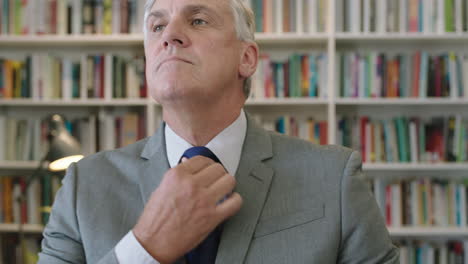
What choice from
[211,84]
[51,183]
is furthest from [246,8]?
[51,183]

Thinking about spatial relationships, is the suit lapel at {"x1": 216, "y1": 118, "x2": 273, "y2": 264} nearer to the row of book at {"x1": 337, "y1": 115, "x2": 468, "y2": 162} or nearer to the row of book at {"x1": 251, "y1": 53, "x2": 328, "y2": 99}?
the row of book at {"x1": 251, "y1": 53, "x2": 328, "y2": 99}

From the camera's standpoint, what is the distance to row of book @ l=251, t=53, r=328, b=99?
10.7 feet

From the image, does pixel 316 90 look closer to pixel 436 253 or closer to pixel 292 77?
pixel 292 77

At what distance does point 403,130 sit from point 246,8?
215 centimetres

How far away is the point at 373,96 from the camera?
10.6 ft

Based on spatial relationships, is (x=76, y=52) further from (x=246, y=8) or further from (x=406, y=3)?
(x=246, y=8)

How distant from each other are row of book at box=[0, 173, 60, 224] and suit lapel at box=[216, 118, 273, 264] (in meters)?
2.32

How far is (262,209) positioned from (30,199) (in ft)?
8.38

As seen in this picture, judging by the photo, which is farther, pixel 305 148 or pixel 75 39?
pixel 75 39

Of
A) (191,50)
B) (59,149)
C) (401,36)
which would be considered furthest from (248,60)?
(401,36)

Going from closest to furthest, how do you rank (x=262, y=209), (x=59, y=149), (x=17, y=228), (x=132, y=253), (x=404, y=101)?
1. (x=132, y=253)
2. (x=262, y=209)
3. (x=59, y=149)
4. (x=404, y=101)
5. (x=17, y=228)

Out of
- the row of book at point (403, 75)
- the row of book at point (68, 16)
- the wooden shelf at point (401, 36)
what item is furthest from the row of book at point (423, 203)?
the row of book at point (68, 16)

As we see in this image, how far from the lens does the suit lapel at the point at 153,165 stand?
117cm

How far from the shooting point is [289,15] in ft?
10.7
